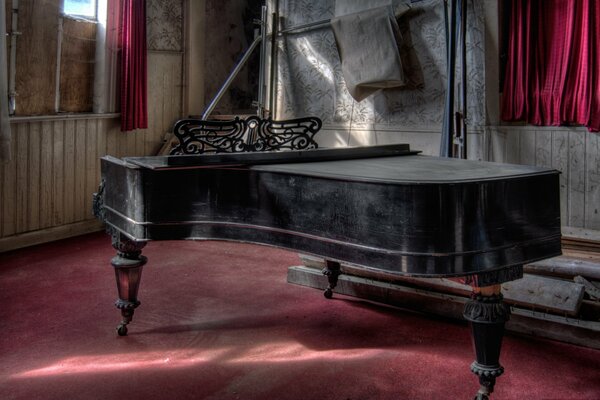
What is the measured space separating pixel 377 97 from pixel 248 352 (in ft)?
9.59

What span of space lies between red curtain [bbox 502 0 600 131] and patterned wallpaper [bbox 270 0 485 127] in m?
0.24

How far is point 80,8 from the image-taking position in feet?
18.6

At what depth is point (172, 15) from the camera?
657cm

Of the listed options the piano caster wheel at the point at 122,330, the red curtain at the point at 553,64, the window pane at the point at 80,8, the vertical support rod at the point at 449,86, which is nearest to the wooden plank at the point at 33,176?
the window pane at the point at 80,8

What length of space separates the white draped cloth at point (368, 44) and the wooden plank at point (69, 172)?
2.62m

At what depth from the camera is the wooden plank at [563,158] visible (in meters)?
4.15

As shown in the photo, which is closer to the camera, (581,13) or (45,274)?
(581,13)

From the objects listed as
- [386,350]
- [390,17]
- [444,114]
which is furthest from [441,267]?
[390,17]

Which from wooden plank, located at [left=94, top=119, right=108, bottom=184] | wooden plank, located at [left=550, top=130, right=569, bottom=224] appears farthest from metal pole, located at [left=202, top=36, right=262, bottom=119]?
wooden plank, located at [left=550, top=130, right=569, bottom=224]

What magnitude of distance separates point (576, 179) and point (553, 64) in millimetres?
817

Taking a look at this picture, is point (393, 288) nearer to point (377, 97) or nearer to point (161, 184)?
point (161, 184)

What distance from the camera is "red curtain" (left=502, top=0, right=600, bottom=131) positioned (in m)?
3.97

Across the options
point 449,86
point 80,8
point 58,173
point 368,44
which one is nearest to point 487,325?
Answer: point 449,86

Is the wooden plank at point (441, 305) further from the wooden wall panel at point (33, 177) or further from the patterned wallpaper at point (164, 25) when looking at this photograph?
the patterned wallpaper at point (164, 25)
